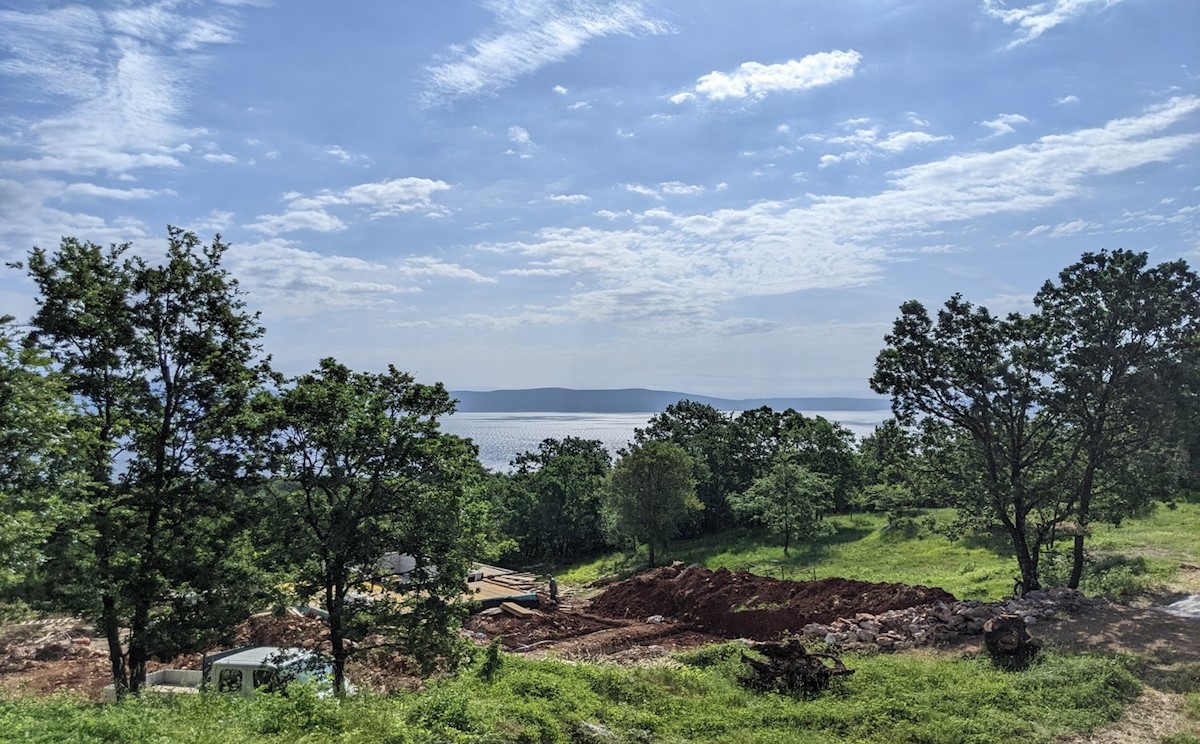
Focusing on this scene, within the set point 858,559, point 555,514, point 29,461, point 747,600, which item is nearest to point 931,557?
point 858,559

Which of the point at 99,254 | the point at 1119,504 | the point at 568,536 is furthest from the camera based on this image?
the point at 568,536

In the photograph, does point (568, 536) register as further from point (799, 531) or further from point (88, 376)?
point (88, 376)

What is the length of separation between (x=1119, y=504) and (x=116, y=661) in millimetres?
28312

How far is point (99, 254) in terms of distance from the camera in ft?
52.1

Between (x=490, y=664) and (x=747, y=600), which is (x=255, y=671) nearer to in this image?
(x=490, y=664)

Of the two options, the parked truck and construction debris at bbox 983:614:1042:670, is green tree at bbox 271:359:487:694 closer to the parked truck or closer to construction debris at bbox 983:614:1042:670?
the parked truck

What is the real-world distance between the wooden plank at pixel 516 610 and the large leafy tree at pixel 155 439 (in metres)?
16.1

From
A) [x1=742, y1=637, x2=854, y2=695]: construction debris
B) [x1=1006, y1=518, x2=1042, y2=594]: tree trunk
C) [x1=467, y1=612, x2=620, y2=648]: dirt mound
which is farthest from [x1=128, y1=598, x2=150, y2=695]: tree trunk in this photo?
[x1=1006, y1=518, x2=1042, y2=594]: tree trunk

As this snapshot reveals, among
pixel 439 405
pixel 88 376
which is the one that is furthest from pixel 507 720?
pixel 88 376

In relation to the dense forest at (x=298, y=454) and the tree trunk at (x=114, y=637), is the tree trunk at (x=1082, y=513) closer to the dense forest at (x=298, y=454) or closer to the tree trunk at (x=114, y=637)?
the dense forest at (x=298, y=454)

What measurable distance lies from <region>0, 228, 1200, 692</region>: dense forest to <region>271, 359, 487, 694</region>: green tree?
0.05 meters

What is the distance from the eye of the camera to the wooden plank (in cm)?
3014

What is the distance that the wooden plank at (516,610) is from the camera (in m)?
30.1

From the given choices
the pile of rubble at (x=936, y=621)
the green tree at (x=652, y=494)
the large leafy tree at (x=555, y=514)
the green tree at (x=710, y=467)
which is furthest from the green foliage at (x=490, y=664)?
the large leafy tree at (x=555, y=514)
